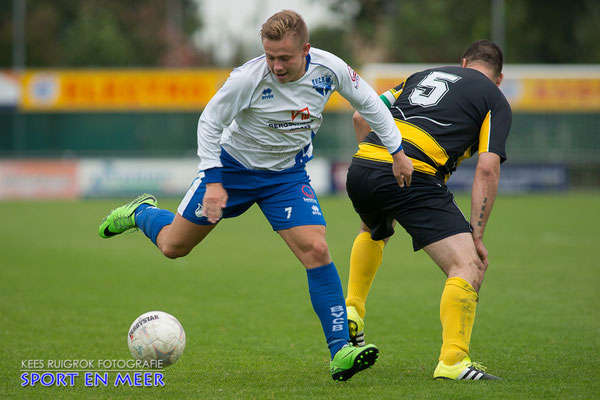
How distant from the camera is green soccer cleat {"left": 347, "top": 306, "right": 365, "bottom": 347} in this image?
546 cm

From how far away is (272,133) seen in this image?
4.91 meters

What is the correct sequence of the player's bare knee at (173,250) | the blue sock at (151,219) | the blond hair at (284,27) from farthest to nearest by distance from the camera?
1. the blue sock at (151,219)
2. the player's bare knee at (173,250)
3. the blond hair at (284,27)

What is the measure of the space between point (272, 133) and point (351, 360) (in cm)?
148

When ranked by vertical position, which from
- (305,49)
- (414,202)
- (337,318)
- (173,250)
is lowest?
(337,318)

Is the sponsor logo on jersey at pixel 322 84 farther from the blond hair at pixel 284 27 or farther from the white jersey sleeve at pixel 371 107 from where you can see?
the blond hair at pixel 284 27

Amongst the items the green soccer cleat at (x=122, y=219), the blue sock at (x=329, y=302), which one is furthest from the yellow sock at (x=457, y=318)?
the green soccer cleat at (x=122, y=219)

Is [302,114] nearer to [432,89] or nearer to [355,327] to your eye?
[432,89]

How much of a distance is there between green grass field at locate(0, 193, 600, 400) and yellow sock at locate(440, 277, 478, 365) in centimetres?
21

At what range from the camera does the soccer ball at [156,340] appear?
481 cm

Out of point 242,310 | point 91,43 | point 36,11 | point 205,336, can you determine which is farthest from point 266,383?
point 36,11

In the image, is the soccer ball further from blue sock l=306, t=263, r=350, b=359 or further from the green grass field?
blue sock l=306, t=263, r=350, b=359

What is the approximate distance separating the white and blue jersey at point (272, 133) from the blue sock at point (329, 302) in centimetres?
Result: 34

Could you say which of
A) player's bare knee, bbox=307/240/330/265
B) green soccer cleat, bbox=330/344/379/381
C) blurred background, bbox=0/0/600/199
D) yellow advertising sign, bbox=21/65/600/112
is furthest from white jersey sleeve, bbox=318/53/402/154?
yellow advertising sign, bbox=21/65/600/112

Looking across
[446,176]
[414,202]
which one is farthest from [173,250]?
[446,176]
